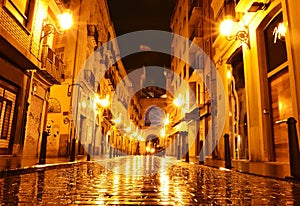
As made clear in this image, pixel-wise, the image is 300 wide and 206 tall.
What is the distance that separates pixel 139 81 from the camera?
67562 millimetres

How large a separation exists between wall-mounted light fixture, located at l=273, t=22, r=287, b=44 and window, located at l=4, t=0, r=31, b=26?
976cm

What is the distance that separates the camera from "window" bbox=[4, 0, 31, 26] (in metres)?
10.8

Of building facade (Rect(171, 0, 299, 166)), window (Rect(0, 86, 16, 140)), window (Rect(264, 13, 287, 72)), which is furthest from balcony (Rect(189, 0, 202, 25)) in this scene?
window (Rect(0, 86, 16, 140))

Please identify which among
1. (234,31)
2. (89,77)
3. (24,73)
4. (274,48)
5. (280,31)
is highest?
(89,77)

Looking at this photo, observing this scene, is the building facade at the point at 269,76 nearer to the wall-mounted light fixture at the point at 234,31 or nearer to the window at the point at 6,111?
the wall-mounted light fixture at the point at 234,31

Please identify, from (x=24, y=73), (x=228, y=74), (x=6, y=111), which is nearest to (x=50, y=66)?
(x=24, y=73)

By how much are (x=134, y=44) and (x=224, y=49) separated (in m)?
31.7

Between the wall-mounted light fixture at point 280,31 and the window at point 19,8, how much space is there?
9762 millimetres

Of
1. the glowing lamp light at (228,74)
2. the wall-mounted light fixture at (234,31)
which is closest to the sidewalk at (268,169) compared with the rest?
the wall-mounted light fixture at (234,31)

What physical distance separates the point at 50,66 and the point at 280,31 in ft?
36.5

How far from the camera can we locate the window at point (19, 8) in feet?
35.5

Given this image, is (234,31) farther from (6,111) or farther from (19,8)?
(6,111)

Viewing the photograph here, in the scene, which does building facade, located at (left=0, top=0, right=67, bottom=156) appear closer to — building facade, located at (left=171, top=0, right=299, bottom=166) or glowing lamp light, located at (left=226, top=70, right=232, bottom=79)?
building facade, located at (left=171, top=0, right=299, bottom=166)

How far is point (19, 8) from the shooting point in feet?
38.3
